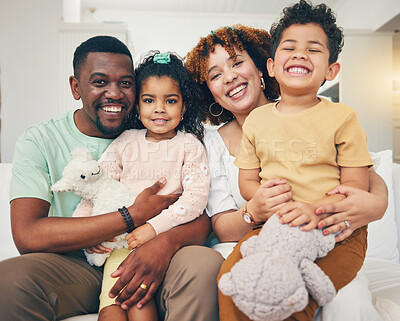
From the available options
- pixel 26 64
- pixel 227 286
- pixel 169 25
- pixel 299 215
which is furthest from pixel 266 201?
pixel 169 25

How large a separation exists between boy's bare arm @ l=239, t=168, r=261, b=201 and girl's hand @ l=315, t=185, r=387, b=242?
274 millimetres

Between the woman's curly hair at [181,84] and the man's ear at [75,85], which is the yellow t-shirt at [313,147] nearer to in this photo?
the woman's curly hair at [181,84]

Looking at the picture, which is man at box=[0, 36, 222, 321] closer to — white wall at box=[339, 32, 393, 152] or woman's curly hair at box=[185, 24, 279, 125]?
woman's curly hair at box=[185, 24, 279, 125]

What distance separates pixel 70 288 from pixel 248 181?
2.37 feet

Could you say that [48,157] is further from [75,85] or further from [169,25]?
[169,25]

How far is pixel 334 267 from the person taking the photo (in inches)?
41.5

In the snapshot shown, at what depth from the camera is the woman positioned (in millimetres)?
1080

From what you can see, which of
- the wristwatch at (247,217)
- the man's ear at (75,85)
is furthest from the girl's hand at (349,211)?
the man's ear at (75,85)

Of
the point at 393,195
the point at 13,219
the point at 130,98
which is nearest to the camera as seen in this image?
the point at 13,219

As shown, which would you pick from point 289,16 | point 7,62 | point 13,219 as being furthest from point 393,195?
point 7,62

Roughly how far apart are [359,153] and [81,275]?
1040 mm

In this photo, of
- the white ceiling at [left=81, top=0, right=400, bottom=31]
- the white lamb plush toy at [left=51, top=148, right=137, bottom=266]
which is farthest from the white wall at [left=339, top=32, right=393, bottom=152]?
the white lamb plush toy at [left=51, top=148, right=137, bottom=266]

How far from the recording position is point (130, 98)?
1.52 metres

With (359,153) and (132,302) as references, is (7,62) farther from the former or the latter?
(359,153)
